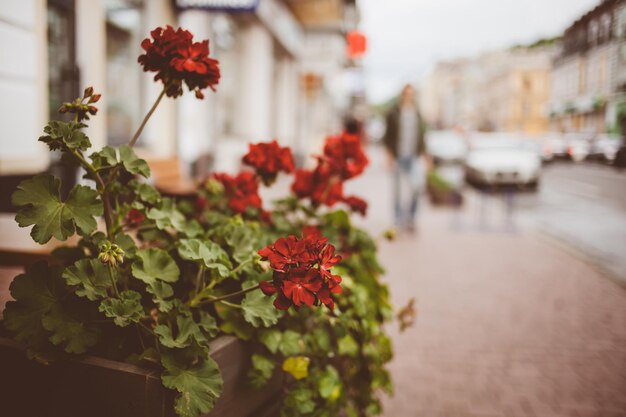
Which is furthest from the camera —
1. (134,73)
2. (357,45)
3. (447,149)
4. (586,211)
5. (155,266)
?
(447,149)

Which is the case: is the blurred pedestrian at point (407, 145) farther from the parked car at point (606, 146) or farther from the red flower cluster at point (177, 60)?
the red flower cluster at point (177, 60)

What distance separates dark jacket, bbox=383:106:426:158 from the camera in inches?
336

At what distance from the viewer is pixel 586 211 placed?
35.9 ft

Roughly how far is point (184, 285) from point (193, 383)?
18.3 inches

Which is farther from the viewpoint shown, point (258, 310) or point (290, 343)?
point (290, 343)

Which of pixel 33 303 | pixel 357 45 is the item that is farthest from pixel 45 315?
pixel 357 45

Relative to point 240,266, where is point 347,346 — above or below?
below

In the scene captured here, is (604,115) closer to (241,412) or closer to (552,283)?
(552,283)

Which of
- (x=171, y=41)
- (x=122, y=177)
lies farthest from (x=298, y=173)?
(x=171, y=41)

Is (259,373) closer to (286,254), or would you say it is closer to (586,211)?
(286,254)

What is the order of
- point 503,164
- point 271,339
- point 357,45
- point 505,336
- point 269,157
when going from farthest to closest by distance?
point 357,45 → point 503,164 → point 505,336 → point 269,157 → point 271,339

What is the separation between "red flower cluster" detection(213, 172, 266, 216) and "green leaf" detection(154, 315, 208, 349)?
762 mm

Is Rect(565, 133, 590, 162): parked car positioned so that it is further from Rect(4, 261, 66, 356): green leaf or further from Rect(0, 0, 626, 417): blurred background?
Rect(4, 261, 66, 356): green leaf

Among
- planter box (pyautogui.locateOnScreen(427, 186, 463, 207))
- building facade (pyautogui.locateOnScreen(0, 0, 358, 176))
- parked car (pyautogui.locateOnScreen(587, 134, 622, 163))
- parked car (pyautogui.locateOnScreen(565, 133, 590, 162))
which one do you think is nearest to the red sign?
building facade (pyautogui.locateOnScreen(0, 0, 358, 176))
